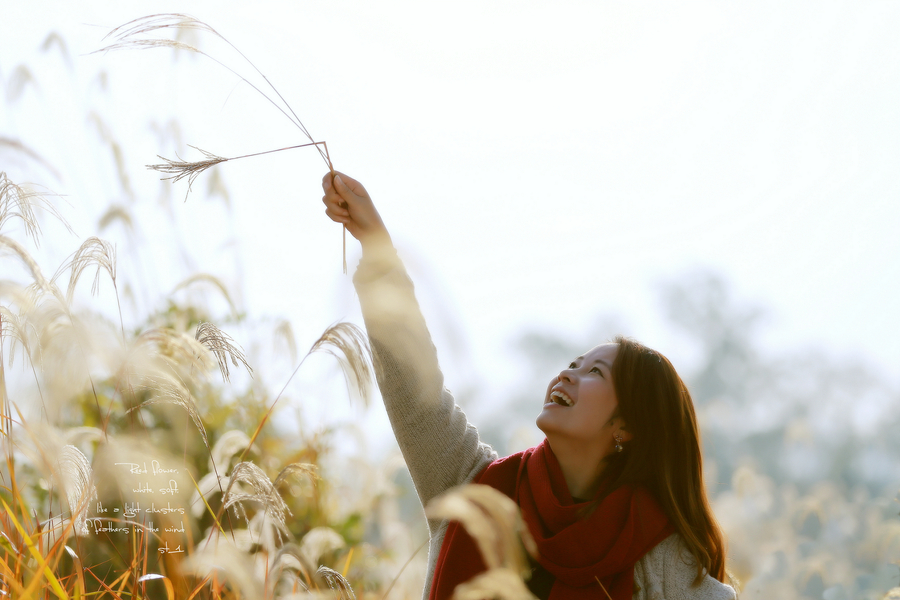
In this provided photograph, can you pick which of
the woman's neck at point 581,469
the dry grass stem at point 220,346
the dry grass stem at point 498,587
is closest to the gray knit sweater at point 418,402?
the woman's neck at point 581,469

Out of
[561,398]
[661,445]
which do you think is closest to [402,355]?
[561,398]

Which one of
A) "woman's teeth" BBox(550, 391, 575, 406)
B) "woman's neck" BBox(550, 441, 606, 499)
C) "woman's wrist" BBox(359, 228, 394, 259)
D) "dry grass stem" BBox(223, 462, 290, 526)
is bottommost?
"dry grass stem" BBox(223, 462, 290, 526)

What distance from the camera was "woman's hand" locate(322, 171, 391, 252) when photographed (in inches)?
58.7

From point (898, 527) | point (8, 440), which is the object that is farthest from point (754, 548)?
point (8, 440)

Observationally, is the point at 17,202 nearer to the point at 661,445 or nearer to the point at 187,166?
the point at 187,166

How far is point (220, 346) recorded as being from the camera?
1.26m

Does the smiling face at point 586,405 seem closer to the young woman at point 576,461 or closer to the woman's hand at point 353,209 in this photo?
the young woman at point 576,461

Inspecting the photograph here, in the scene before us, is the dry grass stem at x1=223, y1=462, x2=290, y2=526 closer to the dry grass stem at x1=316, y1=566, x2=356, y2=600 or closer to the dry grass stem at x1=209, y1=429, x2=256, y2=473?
the dry grass stem at x1=316, y1=566, x2=356, y2=600

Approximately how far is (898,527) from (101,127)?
3.02 metres

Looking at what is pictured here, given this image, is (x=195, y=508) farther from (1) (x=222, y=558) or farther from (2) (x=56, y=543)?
(1) (x=222, y=558)

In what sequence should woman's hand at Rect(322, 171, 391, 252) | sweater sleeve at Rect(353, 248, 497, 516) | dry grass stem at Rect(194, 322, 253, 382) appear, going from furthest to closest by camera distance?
1. sweater sleeve at Rect(353, 248, 497, 516)
2. woman's hand at Rect(322, 171, 391, 252)
3. dry grass stem at Rect(194, 322, 253, 382)

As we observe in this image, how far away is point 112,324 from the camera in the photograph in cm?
175

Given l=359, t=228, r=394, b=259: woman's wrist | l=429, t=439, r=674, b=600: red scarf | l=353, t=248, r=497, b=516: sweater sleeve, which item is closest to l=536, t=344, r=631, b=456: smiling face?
l=429, t=439, r=674, b=600: red scarf

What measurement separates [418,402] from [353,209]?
0.47 meters
